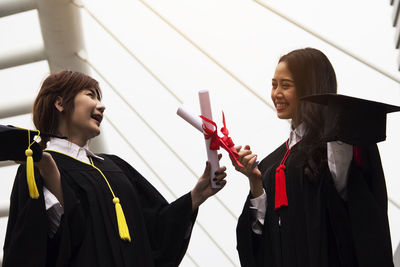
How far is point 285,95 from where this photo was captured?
4.66m

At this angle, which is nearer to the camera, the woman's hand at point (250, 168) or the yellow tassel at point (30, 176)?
the yellow tassel at point (30, 176)

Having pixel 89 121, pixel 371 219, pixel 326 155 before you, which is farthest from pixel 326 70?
pixel 89 121

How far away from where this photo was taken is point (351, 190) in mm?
4168

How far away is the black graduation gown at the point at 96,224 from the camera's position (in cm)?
427

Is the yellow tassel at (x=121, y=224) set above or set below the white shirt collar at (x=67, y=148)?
below

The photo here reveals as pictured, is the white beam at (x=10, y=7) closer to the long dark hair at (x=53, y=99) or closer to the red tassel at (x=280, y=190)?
the long dark hair at (x=53, y=99)

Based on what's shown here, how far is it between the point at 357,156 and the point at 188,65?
4974mm

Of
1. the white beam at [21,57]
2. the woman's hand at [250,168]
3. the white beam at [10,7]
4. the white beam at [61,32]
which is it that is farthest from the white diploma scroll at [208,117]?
the white beam at [21,57]

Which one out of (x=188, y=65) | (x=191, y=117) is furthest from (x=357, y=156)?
(x=188, y=65)

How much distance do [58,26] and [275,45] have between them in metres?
2.35

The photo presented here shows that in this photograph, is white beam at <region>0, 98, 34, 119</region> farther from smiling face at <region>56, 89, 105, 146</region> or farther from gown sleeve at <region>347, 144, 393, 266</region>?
gown sleeve at <region>347, 144, 393, 266</region>

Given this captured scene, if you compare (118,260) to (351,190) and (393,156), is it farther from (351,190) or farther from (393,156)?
(393,156)

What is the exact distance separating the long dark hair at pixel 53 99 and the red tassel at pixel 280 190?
4.53ft

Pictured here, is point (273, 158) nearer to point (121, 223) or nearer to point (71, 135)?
point (121, 223)
